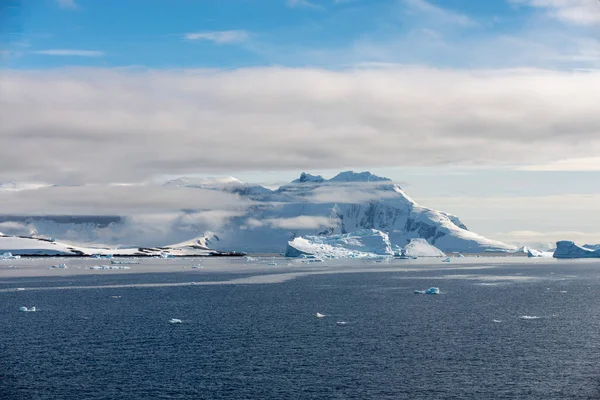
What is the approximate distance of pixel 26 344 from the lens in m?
50.5

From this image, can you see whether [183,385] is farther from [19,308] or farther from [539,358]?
[19,308]

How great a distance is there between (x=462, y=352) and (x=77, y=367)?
2460 cm

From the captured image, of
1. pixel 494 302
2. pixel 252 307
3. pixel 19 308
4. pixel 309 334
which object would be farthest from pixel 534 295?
pixel 19 308

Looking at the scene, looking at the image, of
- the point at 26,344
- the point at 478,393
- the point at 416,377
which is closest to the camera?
the point at 478,393

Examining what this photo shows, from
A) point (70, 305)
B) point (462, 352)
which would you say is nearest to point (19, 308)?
point (70, 305)

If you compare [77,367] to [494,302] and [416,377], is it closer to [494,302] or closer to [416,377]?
[416,377]

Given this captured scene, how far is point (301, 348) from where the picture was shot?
48562 millimetres

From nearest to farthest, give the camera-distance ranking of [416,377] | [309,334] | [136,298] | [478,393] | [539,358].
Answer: [478,393] < [416,377] < [539,358] < [309,334] < [136,298]

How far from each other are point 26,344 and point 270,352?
17.8 m

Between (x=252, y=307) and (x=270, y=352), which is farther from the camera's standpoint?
(x=252, y=307)

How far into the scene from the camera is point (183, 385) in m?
37.9

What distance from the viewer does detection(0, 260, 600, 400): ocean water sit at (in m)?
37.3

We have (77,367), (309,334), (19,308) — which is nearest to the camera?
(77,367)

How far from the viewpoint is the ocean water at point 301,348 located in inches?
1469
